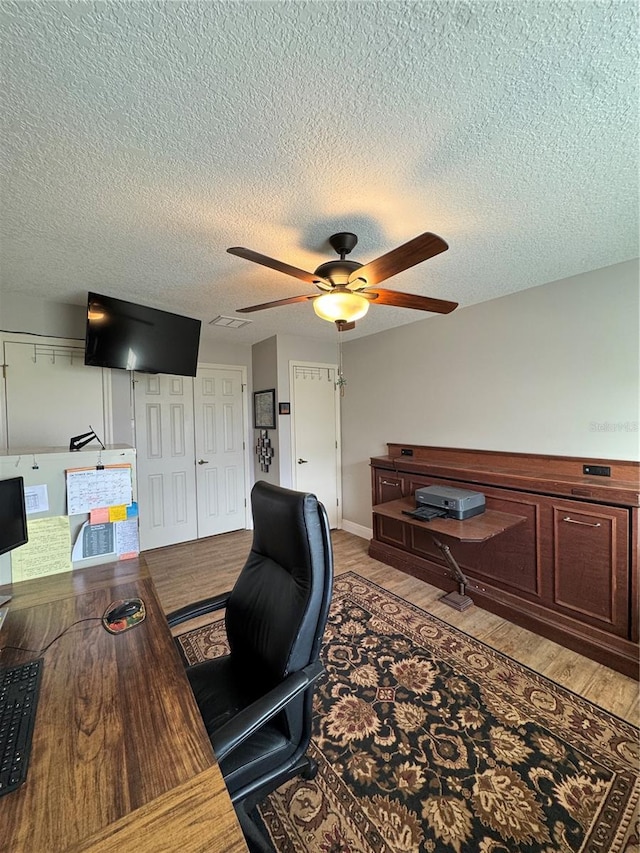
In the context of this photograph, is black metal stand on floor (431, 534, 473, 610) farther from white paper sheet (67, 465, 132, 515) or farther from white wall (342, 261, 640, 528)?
white paper sheet (67, 465, 132, 515)

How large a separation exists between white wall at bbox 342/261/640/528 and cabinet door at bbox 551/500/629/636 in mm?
492

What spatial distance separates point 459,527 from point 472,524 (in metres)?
0.13

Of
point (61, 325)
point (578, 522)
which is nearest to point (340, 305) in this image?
point (578, 522)

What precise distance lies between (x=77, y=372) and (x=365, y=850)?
369 centimetres

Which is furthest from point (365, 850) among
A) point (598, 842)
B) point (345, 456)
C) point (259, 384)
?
point (259, 384)

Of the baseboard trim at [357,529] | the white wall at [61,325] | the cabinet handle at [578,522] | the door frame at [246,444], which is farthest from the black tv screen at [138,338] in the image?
the cabinet handle at [578,522]

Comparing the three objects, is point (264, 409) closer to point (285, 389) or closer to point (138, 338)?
point (285, 389)

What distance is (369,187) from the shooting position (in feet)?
5.07

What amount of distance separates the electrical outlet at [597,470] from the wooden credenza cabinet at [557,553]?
23 millimetres

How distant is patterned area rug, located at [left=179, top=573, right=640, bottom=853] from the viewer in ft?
4.12

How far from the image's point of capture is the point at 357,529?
4410 millimetres

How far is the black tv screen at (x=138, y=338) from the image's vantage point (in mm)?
2682

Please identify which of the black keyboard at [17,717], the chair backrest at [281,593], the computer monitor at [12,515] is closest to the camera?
the black keyboard at [17,717]

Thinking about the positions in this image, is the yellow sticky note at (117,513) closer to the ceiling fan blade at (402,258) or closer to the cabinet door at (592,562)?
the ceiling fan blade at (402,258)
